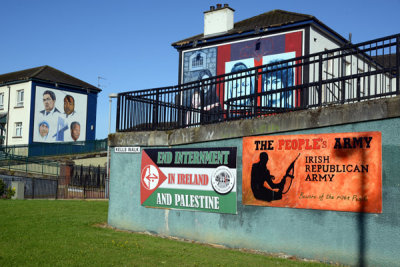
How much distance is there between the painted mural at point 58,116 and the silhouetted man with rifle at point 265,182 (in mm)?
39123

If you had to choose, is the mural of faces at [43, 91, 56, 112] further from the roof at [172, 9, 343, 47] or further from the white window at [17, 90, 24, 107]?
the roof at [172, 9, 343, 47]

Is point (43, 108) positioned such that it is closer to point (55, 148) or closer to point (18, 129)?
point (18, 129)

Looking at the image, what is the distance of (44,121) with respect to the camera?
1767 inches

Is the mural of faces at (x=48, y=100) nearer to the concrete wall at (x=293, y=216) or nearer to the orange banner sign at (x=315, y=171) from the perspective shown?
the concrete wall at (x=293, y=216)

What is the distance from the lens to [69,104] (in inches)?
1871

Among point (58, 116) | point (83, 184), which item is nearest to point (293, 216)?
point (83, 184)

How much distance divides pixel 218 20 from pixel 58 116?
25365mm

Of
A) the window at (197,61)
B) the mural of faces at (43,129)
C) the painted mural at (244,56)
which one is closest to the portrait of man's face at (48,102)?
the mural of faces at (43,129)

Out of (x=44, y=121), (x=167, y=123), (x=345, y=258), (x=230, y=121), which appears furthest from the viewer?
(x=44, y=121)

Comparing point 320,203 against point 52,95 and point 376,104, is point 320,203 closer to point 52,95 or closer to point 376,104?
point 376,104

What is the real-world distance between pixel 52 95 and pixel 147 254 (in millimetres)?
40798

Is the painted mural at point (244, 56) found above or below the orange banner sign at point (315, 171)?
above

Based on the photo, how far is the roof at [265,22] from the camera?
23969 millimetres

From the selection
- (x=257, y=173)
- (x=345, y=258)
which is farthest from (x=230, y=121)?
(x=345, y=258)
